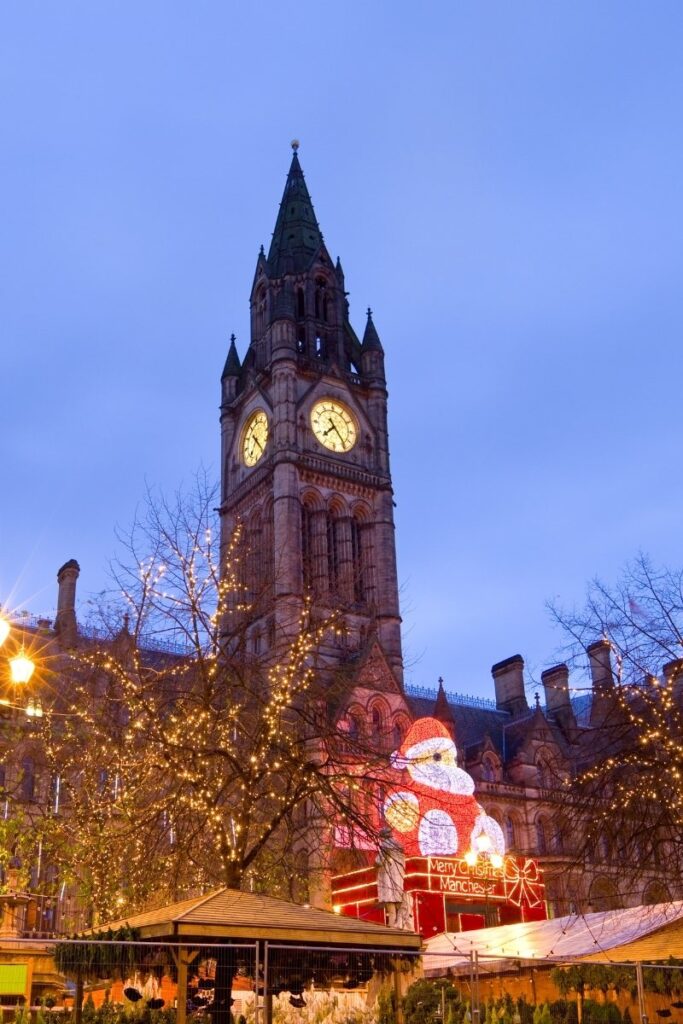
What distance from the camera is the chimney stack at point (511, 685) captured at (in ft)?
253

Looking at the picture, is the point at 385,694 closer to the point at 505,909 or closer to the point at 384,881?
the point at 505,909

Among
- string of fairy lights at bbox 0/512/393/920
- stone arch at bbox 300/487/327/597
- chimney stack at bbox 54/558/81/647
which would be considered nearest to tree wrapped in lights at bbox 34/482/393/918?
string of fairy lights at bbox 0/512/393/920

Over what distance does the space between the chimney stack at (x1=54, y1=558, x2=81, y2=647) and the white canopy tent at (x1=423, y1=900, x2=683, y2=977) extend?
2726 centimetres

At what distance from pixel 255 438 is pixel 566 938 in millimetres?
48492

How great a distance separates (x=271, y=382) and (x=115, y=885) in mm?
48740

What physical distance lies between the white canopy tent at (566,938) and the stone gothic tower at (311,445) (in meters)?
26.2

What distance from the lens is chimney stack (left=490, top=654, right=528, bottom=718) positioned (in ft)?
253

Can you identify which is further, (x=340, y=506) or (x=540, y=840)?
(x=340, y=506)

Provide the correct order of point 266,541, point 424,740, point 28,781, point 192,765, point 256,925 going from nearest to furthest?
point 256,925, point 192,765, point 424,740, point 28,781, point 266,541

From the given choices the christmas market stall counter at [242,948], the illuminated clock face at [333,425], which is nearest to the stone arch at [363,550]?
the illuminated clock face at [333,425]

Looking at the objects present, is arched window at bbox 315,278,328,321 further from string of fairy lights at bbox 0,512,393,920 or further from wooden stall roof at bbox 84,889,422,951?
wooden stall roof at bbox 84,889,422,951

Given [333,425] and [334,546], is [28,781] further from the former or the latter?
[333,425]

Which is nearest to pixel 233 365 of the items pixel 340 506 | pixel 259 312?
pixel 259 312

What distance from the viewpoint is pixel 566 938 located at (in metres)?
28.5
